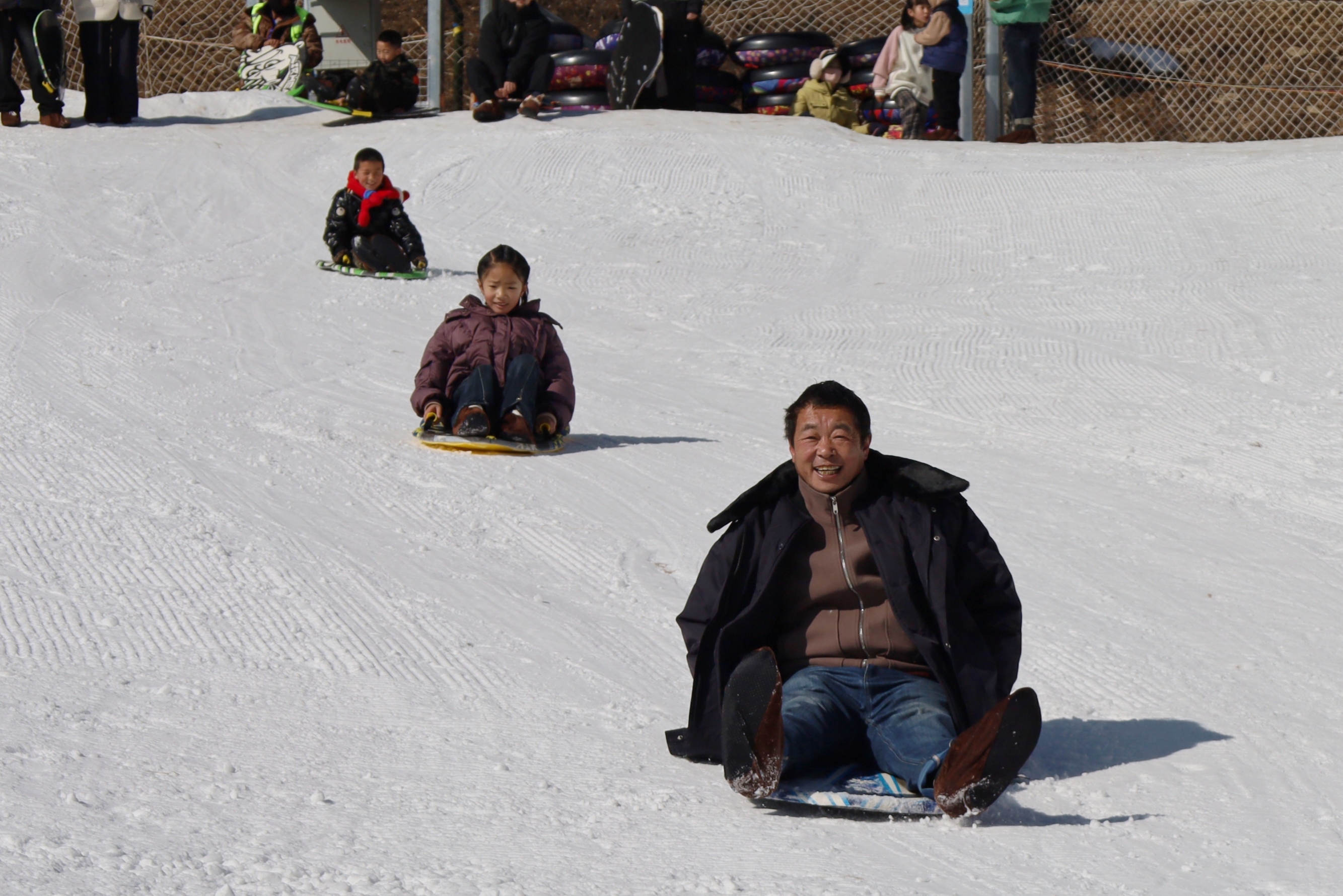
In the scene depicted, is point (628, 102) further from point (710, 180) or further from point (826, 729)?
point (826, 729)

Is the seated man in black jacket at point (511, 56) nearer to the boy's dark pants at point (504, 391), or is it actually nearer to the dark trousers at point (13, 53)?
the dark trousers at point (13, 53)

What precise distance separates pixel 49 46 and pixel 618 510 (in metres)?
9.47

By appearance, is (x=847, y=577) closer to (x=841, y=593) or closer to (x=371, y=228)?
→ (x=841, y=593)

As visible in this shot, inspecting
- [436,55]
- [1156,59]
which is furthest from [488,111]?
[1156,59]

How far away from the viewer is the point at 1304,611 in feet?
13.0

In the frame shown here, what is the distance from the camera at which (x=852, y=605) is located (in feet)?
9.32

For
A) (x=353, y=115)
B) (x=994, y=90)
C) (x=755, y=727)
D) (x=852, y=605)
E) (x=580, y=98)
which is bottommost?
(x=755, y=727)

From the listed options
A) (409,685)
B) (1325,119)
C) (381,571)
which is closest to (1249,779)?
(409,685)

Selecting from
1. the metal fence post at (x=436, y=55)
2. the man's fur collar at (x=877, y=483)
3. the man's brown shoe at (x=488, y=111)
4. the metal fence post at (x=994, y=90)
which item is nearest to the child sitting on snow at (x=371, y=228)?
the man's brown shoe at (x=488, y=111)

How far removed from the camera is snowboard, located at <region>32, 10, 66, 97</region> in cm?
1236

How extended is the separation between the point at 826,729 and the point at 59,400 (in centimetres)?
421

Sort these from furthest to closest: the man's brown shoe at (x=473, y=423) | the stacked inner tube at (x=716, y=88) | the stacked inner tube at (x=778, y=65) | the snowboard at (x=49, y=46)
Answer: the stacked inner tube at (x=778, y=65) < the stacked inner tube at (x=716, y=88) < the snowboard at (x=49, y=46) < the man's brown shoe at (x=473, y=423)

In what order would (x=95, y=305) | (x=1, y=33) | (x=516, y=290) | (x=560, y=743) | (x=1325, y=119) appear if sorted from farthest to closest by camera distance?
(x=1325, y=119) → (x=1, y=33) → (x=95, y=305) → (x=516, y=290) → (x=560, y=743)

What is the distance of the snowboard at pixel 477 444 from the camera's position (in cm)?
551
